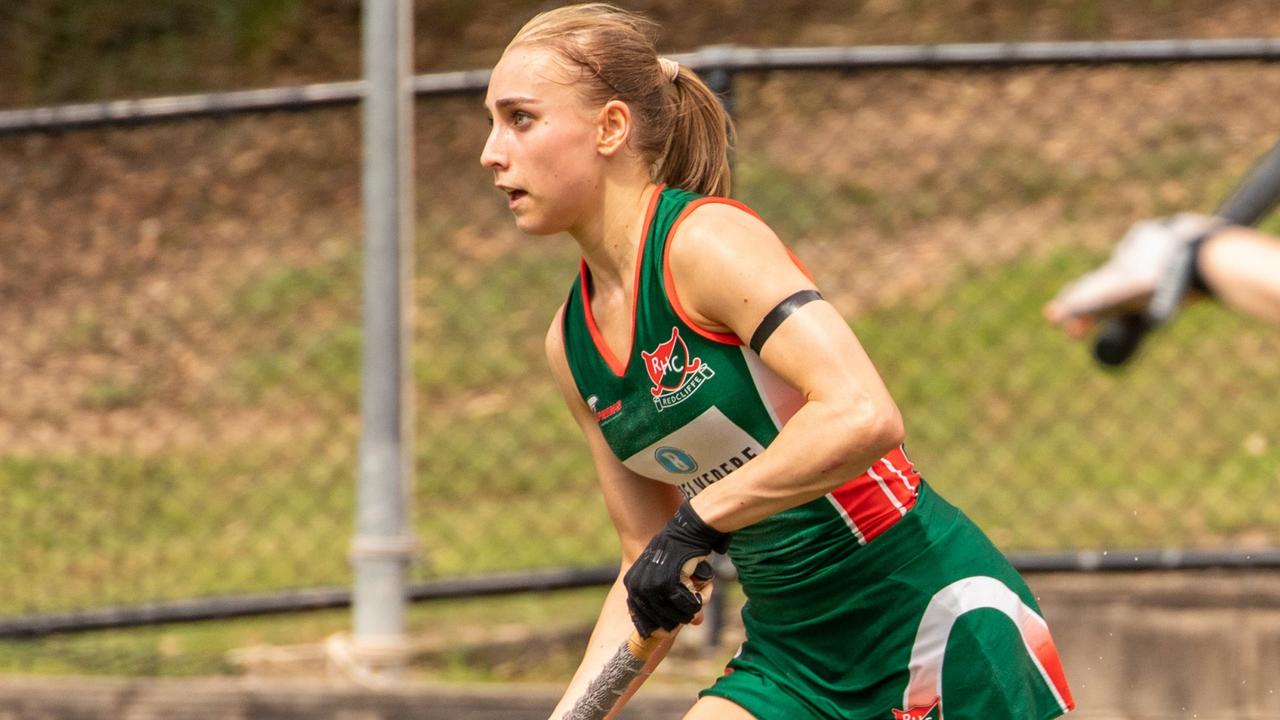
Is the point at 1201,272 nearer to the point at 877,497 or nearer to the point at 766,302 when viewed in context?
the point at 766,302

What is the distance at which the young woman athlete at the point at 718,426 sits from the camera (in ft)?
10.0

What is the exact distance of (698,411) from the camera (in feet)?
10.3

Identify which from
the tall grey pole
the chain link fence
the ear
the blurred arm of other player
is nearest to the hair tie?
the ear

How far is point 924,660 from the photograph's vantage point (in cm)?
322

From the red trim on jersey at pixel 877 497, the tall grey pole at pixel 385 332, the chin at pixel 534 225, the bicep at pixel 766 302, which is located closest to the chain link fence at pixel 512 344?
the tall grey pole at pixel 385 332

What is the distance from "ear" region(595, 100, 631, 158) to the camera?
322cm

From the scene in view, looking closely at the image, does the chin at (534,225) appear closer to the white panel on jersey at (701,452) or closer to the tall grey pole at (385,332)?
the white panel on jersey at (701,452)

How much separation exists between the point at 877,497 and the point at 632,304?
53 centimetres

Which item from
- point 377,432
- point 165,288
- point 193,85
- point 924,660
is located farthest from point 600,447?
point 193,85

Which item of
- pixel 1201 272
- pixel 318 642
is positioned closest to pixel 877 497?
pixel 1201 272

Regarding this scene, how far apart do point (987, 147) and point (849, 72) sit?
7.64ft

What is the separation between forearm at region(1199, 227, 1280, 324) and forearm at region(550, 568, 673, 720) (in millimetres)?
1576

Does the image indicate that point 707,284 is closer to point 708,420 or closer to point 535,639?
point 708,420

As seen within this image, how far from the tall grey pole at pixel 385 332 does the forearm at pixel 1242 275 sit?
138 inches
